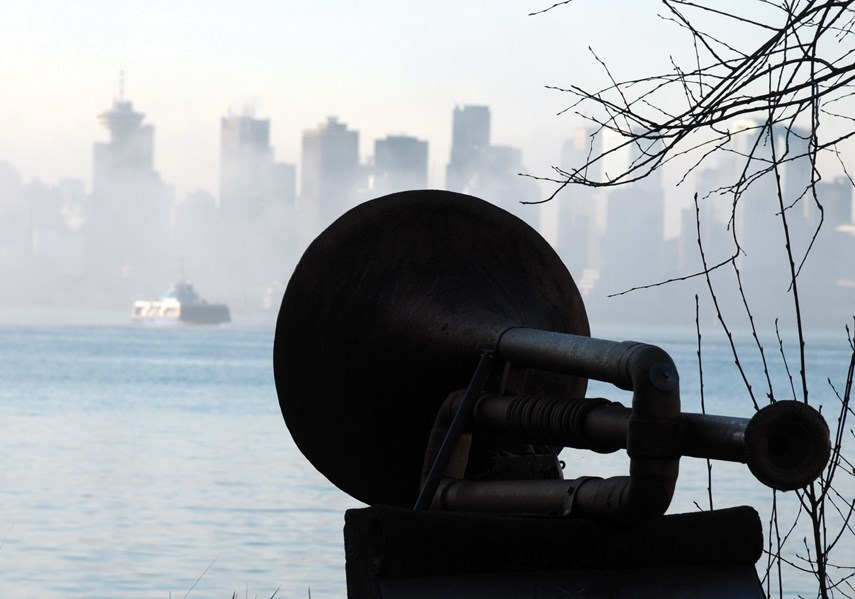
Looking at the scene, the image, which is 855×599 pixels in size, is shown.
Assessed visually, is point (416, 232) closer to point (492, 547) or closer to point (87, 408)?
point (492, 547)

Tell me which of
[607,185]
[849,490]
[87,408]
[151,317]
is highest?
[607,185]

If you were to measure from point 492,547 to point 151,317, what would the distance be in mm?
166531

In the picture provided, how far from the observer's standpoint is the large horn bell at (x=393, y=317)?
9.71ft

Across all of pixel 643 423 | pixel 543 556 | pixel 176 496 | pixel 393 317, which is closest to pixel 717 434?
pixel 643 423

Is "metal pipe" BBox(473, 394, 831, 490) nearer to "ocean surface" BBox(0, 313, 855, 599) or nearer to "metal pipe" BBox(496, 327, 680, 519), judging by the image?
"metal pipe" BBox(496, 327, 680, 519)

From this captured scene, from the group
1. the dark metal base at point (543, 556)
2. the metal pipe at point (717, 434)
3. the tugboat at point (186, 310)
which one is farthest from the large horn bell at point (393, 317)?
the tugboat at point (186, 310)

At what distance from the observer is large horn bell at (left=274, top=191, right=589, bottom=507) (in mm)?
2961

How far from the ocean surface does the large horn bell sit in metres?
1.07

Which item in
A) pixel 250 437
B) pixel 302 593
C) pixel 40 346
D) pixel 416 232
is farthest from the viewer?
pixel 40 346

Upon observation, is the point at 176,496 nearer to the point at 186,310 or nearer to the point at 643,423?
the point at 643,423

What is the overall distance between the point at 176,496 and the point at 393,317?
26.4 metres

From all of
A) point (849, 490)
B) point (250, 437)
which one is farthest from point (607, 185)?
point (250, 437)

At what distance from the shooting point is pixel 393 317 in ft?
9.90

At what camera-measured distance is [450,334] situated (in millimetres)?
2904
